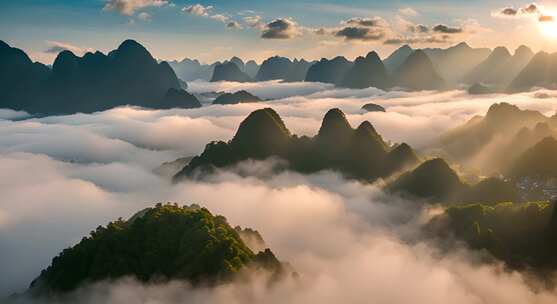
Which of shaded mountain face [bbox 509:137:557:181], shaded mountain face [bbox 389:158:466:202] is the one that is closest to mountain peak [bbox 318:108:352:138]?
shaded mountain face [bbox 389:158:466:202]

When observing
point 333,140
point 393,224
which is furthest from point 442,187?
point 333,140

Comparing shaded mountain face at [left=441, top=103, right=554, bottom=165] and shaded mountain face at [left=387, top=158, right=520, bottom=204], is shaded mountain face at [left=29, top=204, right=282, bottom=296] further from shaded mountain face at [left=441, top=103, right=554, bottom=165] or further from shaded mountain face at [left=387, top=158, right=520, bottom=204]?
shaded mountain face at [left=441, top=103, right=554, bottom=165]

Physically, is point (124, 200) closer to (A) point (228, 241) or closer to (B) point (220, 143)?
(B) point (220, 143)

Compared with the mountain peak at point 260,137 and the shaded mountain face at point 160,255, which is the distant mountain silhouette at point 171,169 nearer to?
the mountain peak at point 260,137

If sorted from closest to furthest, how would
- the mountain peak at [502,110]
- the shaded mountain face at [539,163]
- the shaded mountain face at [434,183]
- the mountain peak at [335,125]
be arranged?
the shaded mountain face at [434,183] < the shaded mountain face at [539,163] < the mountain peak at [335,125] < the mountain peak at [502,110]

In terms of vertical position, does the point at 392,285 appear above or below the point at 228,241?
below

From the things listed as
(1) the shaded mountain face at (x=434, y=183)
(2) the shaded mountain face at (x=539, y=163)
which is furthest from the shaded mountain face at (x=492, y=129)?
(1) the shaded mountain face at (x=434, y=183)

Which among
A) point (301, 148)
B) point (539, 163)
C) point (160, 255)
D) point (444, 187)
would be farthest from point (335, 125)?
point (160, 255)
